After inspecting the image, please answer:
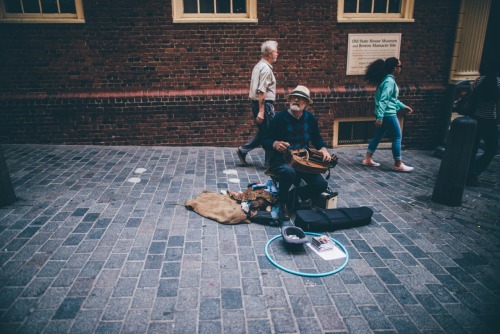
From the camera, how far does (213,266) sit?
3.67 m

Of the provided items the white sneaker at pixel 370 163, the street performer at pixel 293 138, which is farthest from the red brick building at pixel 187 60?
the street performer at pixel 293 138

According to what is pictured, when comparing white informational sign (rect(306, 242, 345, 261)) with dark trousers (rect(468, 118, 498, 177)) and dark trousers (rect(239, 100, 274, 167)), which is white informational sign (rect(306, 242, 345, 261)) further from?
dark trousers (rect(468, 118, 498, 177))

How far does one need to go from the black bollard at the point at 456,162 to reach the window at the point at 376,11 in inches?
150

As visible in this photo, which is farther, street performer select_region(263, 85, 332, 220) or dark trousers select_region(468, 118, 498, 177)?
dark trousers select_region(468, 118, 498, 177)

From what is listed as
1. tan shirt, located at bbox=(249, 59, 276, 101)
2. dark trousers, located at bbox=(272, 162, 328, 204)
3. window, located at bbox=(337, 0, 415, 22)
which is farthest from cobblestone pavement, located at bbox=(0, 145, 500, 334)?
window, located at bbox=(337, 0, 415, 22)

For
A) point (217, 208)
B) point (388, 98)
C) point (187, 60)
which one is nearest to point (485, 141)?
point (388, 98)

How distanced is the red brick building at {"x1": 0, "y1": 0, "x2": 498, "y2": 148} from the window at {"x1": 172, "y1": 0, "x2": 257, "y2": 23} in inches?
0.9

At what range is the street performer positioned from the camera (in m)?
4.70

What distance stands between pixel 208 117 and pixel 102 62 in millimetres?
2591

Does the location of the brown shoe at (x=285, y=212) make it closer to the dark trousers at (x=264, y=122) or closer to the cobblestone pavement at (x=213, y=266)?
the cobblestone pavement at (x=213, y=266)

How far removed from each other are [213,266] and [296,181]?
1830 mm

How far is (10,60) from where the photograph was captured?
24.2 feet

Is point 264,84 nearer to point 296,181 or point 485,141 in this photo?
point 296,181

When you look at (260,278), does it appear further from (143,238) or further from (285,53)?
(285,53)
